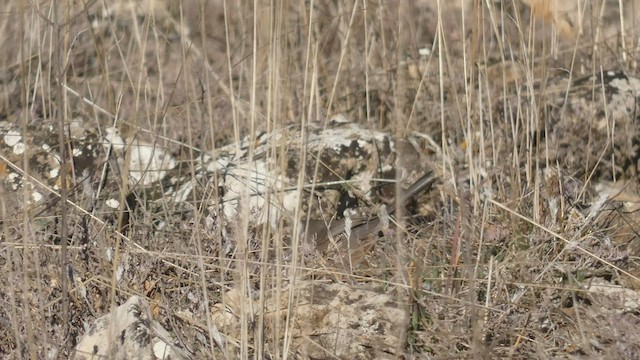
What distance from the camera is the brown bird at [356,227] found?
7.55ft

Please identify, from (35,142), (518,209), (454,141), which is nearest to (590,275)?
(518,209)

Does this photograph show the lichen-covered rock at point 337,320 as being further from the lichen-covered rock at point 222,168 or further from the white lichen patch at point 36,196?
the white lichen patch at point 36,196

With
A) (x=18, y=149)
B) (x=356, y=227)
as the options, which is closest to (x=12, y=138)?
(x=18, y=149)

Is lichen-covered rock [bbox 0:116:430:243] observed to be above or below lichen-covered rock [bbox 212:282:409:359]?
above

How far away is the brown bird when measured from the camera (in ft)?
7.55

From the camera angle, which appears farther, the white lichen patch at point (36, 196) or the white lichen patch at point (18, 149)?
the white lichen patch at point (18, 149)

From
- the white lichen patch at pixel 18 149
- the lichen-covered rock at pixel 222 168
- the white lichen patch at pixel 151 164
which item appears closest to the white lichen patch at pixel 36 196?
the lichen-covered rock at pixel 222 168

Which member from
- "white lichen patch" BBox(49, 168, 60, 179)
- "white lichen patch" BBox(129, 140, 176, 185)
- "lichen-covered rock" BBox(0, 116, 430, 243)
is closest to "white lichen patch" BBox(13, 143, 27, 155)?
"lichen-covered rock" BBox(0, 116, 430, 243)

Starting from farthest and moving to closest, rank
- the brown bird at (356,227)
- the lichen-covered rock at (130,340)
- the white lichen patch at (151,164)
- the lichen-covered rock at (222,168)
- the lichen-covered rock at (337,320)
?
1. the white lichen patch at (151,164)
2. the lichen-covered rock at (222,168)
3. the brown bird at (356,227)
4. the lichen-covered rock at (337,320)
5. the lichen-covered rock at (130,340)

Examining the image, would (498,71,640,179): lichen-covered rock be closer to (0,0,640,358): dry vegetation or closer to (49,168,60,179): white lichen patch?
(0,0,640,358): dry vegetation

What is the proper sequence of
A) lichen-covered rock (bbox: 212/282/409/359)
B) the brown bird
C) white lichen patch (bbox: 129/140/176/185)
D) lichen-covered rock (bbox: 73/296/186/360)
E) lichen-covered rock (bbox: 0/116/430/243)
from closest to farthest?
lichen-covered rock (bbox: 73/296/186/360) → lichen-covered rock (bbox: 212/282/409/359) → the brown bird → lichen-covered rock (bbox: 0/116/430/243) → white lichen patch (bbox: 129/140/176/185)

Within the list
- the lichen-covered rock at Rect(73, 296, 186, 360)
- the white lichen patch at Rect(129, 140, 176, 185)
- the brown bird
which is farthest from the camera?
the white lichen patch at Rect(129, 140, 176, 185)

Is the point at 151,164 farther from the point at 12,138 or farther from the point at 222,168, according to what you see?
the point at 12,138

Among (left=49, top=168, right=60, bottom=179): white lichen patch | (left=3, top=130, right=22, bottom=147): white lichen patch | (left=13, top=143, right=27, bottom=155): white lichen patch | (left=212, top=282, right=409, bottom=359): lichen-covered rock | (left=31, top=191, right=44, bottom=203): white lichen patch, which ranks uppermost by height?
(left=3, top=130, right=22, bottom=147): white lichen patch
